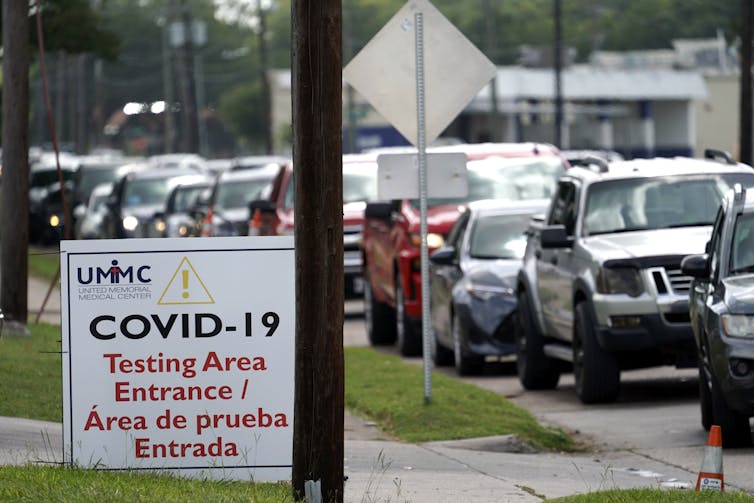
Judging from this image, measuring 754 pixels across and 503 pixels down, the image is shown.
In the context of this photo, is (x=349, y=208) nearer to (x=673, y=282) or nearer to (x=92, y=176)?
(x=673, y=282)

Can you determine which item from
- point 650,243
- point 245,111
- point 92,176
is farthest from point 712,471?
point 245,111

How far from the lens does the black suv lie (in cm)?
1155

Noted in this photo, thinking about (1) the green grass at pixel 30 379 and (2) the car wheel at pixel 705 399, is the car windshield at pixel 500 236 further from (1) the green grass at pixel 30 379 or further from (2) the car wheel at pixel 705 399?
(2) the car wheel at pixel 705 399

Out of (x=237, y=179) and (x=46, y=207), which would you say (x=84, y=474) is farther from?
(x=46, y=207)

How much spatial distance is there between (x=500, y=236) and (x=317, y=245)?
34.5 ft

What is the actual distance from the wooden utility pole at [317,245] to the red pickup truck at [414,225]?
11.2 m

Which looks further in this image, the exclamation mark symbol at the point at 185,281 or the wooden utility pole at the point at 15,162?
the wooden utility pole at the point at 15,162

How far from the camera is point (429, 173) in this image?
1452 centimetres

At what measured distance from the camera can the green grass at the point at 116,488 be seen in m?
8.24

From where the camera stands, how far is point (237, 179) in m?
31.7

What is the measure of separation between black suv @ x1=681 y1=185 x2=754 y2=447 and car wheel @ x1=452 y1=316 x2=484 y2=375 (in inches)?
206

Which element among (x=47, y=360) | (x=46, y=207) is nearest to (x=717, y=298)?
(x=47, y=360)

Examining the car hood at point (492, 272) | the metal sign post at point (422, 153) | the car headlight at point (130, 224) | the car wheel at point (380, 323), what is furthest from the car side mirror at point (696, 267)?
the car headlight at point (130, 224)

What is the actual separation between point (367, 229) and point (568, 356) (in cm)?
690
